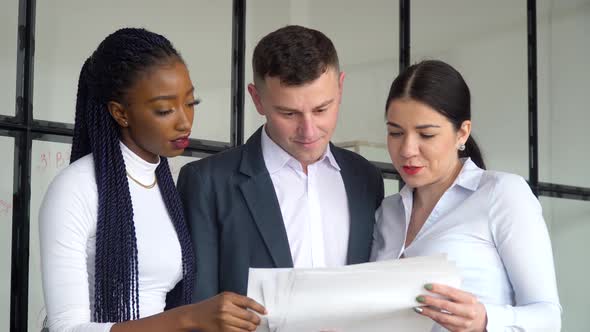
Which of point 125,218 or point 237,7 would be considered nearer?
point 125,218

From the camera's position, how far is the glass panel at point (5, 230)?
336 cm

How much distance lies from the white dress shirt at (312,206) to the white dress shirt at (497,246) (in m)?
0.13

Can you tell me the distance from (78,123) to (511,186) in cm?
100

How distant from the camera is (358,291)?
173 centimetres

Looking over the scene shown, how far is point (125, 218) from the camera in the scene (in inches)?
70.0

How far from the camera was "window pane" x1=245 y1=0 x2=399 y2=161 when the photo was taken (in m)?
4.92

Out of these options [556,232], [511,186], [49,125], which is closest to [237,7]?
[49,125]

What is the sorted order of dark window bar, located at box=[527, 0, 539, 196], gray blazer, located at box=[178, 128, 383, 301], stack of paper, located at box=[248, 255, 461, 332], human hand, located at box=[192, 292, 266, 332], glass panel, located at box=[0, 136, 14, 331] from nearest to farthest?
human hand, located at box=[192, 292, 266, 332]
stack of paper, located at box=[248, 255, 461, 332]
gray blazer, located at box=[178, 128, 383, 301]
glass panel, located at box=[0, 136, 14, 331]
dark window bar, located at box=[527, 0, 539, 196]

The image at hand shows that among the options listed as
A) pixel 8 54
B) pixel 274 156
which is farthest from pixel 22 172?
pixel 274 156

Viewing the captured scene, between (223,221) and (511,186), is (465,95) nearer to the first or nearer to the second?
(511,186)

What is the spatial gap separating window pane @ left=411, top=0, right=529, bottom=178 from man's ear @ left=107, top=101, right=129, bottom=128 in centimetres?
378

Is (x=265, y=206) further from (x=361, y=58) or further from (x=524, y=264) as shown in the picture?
(x=361, y=58)

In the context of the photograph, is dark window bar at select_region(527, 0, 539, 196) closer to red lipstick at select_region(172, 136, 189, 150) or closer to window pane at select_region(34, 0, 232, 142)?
window pane at select_region(34, 0, 232, 142)

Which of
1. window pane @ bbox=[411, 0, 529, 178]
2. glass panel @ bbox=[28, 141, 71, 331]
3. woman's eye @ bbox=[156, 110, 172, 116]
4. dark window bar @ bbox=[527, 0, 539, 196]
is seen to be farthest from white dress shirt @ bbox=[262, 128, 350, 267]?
dark window bar @ bbox=[527, 0, 539, 196]
